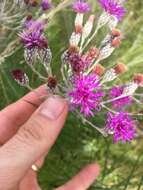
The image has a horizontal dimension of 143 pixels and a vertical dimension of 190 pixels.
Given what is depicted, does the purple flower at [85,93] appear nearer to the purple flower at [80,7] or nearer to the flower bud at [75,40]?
the flower bud at [75,40]

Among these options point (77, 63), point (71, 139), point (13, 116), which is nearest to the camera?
point (77, 63)

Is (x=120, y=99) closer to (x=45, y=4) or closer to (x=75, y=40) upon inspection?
(x=75, y=40)

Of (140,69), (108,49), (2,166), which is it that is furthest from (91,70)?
(140,69)

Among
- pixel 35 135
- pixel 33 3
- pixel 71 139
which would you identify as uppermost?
pixel 33 3

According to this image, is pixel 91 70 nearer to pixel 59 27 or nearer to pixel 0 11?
pixel 0 11

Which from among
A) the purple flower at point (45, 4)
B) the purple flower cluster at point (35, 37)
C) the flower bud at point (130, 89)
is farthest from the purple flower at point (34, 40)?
the purple flower at point (45, 4)

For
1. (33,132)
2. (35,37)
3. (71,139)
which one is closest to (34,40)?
(35,37)
